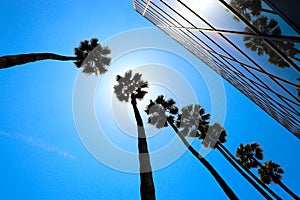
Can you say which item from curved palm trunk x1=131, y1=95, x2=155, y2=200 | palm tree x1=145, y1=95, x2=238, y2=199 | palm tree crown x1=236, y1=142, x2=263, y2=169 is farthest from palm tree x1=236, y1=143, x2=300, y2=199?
curved palm trunk x1=131, y1=95, x2=155, y2=200

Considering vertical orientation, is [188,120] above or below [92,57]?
below

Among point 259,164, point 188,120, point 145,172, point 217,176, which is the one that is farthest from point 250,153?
point 145,172

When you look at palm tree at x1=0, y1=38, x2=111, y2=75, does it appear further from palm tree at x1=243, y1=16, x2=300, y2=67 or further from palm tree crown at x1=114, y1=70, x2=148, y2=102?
palm tree at x1=243, y1=16, x2=300, y2=67

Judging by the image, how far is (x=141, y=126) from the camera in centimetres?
1325

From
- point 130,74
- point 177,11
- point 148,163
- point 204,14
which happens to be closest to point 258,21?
point 204,14

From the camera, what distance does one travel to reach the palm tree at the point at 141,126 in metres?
8.85

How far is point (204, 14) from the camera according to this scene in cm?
780

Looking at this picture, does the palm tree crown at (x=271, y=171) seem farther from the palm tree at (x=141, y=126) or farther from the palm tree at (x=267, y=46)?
the palm tree at (x=267, y=46)

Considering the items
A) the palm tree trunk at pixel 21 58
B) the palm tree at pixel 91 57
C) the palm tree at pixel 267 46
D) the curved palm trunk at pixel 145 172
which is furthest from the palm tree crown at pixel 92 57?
the palm tree at pixel 267 46

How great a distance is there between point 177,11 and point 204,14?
8.89ft

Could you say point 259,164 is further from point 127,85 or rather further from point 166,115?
point 127,85

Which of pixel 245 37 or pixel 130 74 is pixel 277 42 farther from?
pixel 130 74

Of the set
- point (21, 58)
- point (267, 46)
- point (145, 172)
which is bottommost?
point (267, 46)

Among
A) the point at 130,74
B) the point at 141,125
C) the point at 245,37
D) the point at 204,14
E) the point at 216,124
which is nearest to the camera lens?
the point at 245,37
